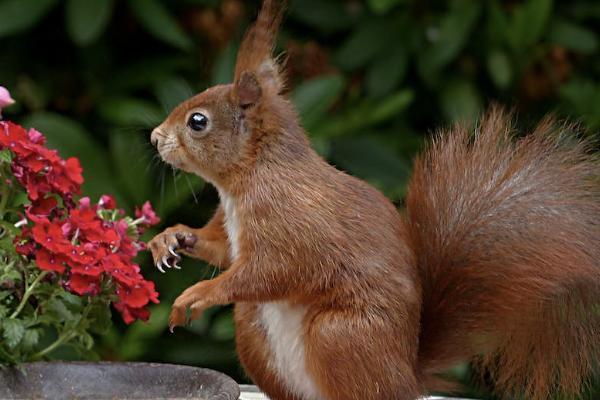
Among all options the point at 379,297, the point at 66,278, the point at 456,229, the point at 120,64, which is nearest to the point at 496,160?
the point at 456,229

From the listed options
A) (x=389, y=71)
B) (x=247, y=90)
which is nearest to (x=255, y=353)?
(x=247, y=90)

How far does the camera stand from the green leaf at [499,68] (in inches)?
85.8

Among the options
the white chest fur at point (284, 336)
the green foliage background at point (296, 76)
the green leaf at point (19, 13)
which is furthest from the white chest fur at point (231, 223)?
the green leaf at point (19, 13)

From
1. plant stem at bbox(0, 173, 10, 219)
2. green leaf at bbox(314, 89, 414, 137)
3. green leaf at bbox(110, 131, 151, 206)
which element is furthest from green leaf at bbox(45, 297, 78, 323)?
green leaf at bbox(314, 89, 414, 137)

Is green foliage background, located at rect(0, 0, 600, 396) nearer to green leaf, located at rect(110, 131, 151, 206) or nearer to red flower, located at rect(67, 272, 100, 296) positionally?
green leaf, located at rect(110, 131, 151, 206)

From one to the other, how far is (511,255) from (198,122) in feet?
1.25

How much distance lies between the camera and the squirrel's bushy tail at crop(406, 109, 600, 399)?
1285mm

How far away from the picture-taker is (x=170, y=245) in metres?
1.32

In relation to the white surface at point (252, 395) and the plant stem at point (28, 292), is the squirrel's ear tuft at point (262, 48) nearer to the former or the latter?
the plant stem at point (28, 292)

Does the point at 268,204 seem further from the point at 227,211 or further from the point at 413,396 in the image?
the point at 413,396

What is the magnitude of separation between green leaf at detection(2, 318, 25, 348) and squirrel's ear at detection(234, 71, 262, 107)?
13.6 inches

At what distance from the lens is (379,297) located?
48.1 inches

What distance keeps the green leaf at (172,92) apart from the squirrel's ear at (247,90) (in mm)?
657

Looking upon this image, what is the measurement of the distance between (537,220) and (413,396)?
0.79 feet
